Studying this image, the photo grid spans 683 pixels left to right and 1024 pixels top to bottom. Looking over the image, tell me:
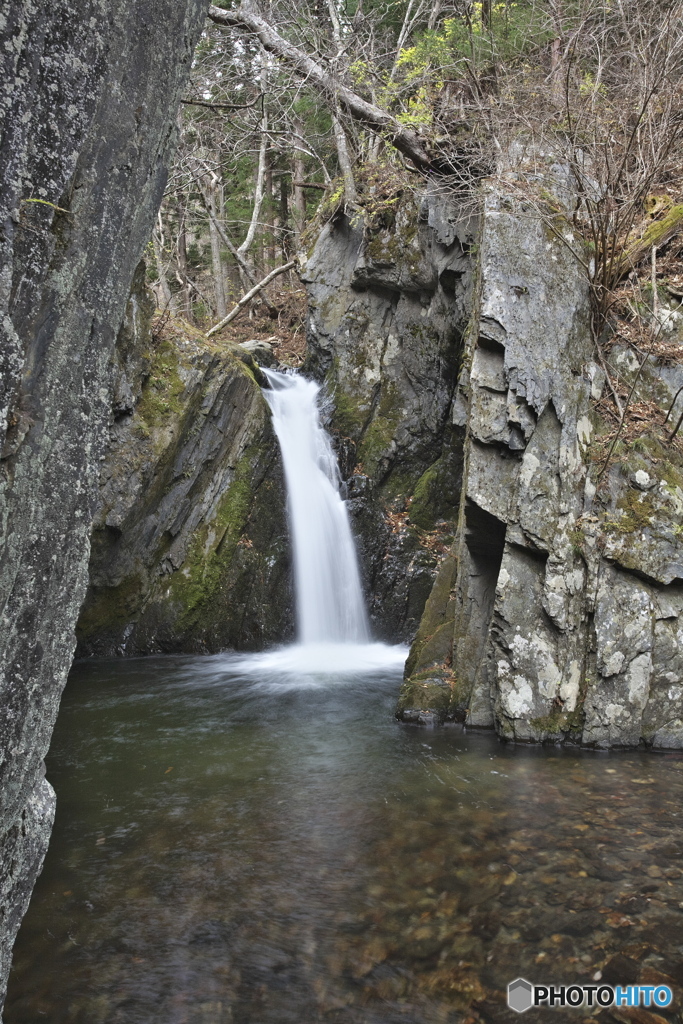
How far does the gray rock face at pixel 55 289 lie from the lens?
76.6 inches

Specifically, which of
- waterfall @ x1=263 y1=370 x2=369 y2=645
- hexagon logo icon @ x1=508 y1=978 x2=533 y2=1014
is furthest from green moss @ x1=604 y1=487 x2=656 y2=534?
waterfall @ x1=263 y1=370 x2=369 y2=645

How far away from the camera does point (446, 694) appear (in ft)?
23.2

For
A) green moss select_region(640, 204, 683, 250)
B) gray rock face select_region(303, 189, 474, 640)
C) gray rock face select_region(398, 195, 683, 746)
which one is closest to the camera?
gray rock face select_region(398, 195, 683, 746)

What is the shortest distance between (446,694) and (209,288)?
18.9 metres

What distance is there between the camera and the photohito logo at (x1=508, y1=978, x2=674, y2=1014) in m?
3.12

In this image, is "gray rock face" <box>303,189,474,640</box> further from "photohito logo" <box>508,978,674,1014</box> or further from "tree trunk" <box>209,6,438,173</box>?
"photohito logo" <box>508,978,674,1014</box>

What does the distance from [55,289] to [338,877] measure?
374cm

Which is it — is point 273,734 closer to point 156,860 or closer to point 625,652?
point 156,860

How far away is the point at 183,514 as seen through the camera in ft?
34.0

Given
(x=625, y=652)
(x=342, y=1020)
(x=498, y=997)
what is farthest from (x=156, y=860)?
(x=625, y=652)

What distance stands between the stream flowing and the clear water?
1 cm

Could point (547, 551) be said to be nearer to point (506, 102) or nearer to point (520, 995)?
point (520, 995)

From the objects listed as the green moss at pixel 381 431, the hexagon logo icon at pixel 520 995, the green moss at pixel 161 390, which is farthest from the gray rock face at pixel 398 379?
the hexagon logo icon at pixel 520 995

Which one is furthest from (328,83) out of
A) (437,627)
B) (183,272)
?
(183,272)
